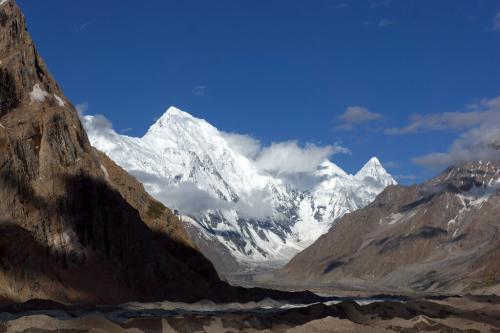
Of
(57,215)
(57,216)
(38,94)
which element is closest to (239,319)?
(57,216)

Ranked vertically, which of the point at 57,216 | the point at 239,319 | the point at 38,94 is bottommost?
the point at 239,319

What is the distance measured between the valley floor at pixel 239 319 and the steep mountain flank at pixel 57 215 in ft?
23.7

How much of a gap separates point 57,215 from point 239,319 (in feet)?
121

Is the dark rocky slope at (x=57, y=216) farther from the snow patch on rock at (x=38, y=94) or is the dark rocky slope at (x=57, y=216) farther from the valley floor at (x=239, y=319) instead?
→ the valley floor at (x=239, y=319)

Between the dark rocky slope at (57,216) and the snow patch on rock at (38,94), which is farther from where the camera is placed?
the snow patch on rock at (38,94)

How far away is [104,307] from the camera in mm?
103250

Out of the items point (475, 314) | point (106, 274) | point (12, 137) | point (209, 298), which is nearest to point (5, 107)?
point (12, 137)

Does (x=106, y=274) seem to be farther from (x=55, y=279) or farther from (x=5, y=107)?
(x=5, y=107)

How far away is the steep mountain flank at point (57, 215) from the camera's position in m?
107

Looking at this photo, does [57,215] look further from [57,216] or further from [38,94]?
[38,94]

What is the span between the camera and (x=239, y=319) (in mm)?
92375

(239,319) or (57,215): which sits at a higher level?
(57,215)

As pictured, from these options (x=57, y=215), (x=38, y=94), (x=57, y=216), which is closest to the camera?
(x=57, y=216)

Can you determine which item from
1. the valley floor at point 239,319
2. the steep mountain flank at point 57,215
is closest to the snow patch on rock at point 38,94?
the steep mountain flank at point 57,215
